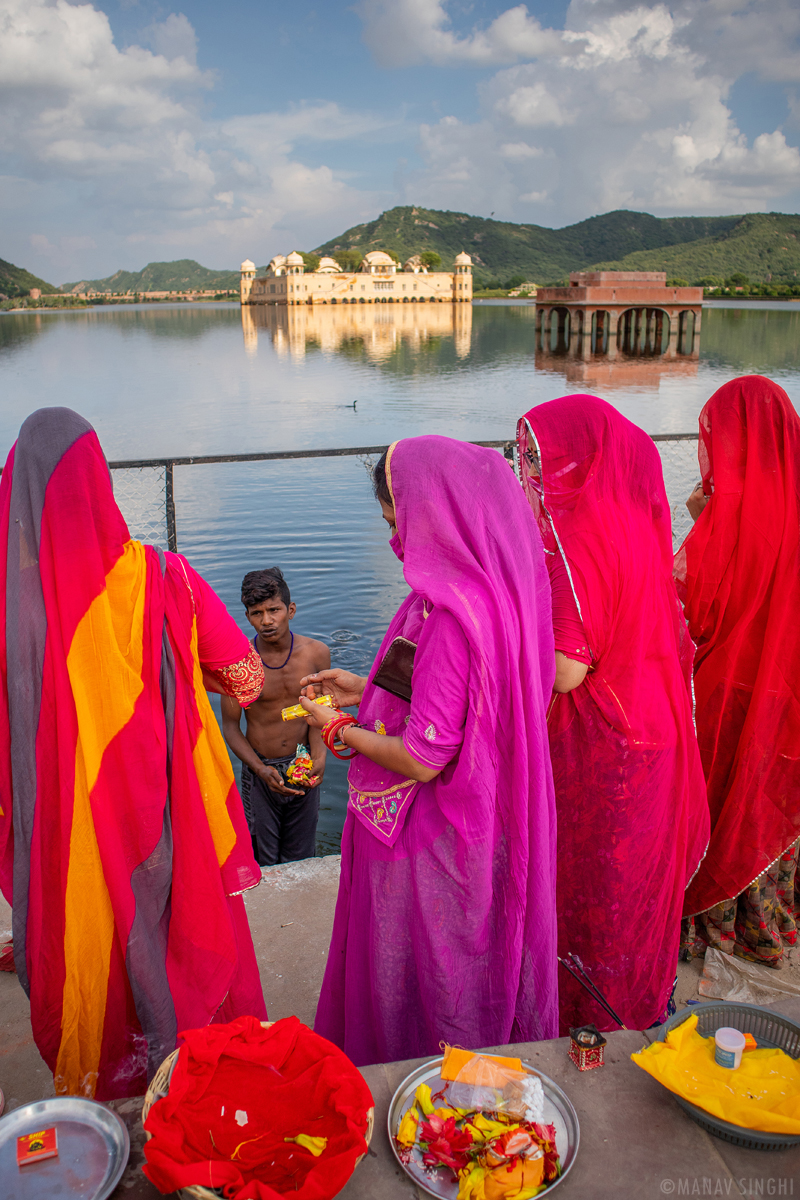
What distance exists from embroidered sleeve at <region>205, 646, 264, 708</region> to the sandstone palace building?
91391 mm

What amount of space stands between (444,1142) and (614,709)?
0.95m

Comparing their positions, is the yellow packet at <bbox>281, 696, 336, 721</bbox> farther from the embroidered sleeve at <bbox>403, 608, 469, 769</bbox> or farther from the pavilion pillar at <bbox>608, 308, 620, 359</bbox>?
the pavilion pillar at <bbox>608, 308, 620, 359</bbox>

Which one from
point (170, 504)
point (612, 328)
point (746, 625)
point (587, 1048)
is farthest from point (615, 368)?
point (587, 1048)

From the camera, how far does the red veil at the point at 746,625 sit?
2145 millimetres

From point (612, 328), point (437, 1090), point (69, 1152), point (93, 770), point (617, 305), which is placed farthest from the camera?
point (612, 328)

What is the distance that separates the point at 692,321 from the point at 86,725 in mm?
Result: 44560

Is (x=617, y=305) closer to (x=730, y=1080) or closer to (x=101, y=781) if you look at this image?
(x=101, y=781)

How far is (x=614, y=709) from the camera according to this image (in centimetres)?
182

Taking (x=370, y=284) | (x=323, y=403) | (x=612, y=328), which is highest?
(x=370, y=284)

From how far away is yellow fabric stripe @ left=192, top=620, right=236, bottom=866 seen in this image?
5.73 ft

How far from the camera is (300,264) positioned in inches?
3420

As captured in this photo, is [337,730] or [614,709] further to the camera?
[614,709]

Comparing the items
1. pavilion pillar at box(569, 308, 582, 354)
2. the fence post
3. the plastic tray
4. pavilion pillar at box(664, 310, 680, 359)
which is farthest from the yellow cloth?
pavilion pillar at box(569, 308, 582, 354)

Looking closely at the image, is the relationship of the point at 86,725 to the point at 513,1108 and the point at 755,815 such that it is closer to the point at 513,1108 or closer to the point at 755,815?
the point at 513,1108
